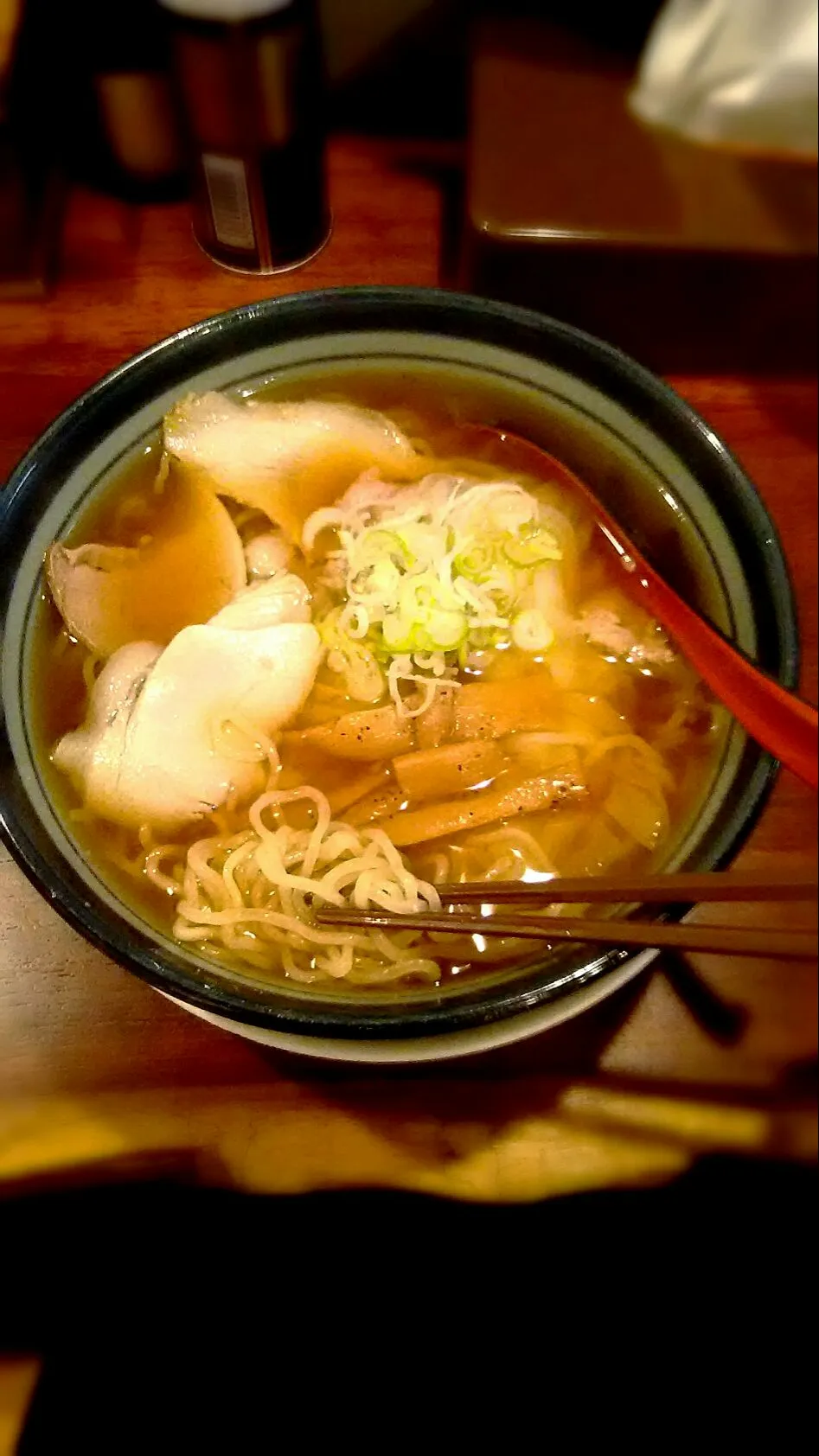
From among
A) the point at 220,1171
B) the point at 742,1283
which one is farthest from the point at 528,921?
the point at 742,1283

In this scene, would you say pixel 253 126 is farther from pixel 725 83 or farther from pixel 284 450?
pixel 725 83

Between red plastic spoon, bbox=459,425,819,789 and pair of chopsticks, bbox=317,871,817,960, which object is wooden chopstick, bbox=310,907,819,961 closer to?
pair of chopsticks, bbox=317,871,817,960

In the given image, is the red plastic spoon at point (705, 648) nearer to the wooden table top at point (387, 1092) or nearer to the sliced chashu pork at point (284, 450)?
the sliced chashu pork at point (284, 450)

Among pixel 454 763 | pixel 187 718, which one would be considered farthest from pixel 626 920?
pixel 187 718

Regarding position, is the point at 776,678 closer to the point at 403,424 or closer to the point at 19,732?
the point at 403,424

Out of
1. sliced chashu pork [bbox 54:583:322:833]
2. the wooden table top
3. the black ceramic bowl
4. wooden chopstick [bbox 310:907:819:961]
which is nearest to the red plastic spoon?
the black ceramic bowl

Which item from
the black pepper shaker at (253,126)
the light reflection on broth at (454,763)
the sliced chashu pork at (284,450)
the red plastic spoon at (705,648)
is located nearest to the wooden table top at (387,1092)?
the light reflection on broth at (454,763)

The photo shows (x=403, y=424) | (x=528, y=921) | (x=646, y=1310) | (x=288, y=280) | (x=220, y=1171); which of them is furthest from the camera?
(x=288, y=280)
